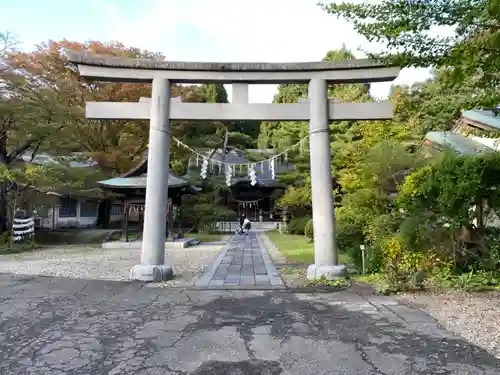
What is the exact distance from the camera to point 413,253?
7.64 m

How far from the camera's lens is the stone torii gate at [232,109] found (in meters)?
8.00

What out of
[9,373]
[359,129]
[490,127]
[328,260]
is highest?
[359,129]

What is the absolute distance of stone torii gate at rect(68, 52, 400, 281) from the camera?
26.2 feet

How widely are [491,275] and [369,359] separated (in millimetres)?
4898

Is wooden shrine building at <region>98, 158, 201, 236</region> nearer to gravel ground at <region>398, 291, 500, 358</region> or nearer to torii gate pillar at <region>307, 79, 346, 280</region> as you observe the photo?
torii gate pillar at <region>307, 79, 346, 280</region>

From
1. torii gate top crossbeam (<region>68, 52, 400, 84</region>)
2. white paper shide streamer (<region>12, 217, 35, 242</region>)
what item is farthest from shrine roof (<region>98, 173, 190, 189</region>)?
torii gate top crossbeam (<region>68, 52, 400, 84</region>)

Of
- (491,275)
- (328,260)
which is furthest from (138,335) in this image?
(491,275)

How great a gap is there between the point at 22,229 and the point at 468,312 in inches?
680

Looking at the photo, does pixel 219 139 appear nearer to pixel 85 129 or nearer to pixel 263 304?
pixel 85 129

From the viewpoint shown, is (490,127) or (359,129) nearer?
(490,127)

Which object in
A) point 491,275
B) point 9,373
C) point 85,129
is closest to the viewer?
point 9,373

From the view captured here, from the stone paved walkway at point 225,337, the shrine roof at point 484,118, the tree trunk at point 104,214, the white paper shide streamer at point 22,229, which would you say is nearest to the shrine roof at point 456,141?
the shrine roof at point 484,118

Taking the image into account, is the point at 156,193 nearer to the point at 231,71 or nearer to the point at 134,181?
the point at 231,71

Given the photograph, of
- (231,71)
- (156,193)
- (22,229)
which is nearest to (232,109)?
(231,71)
